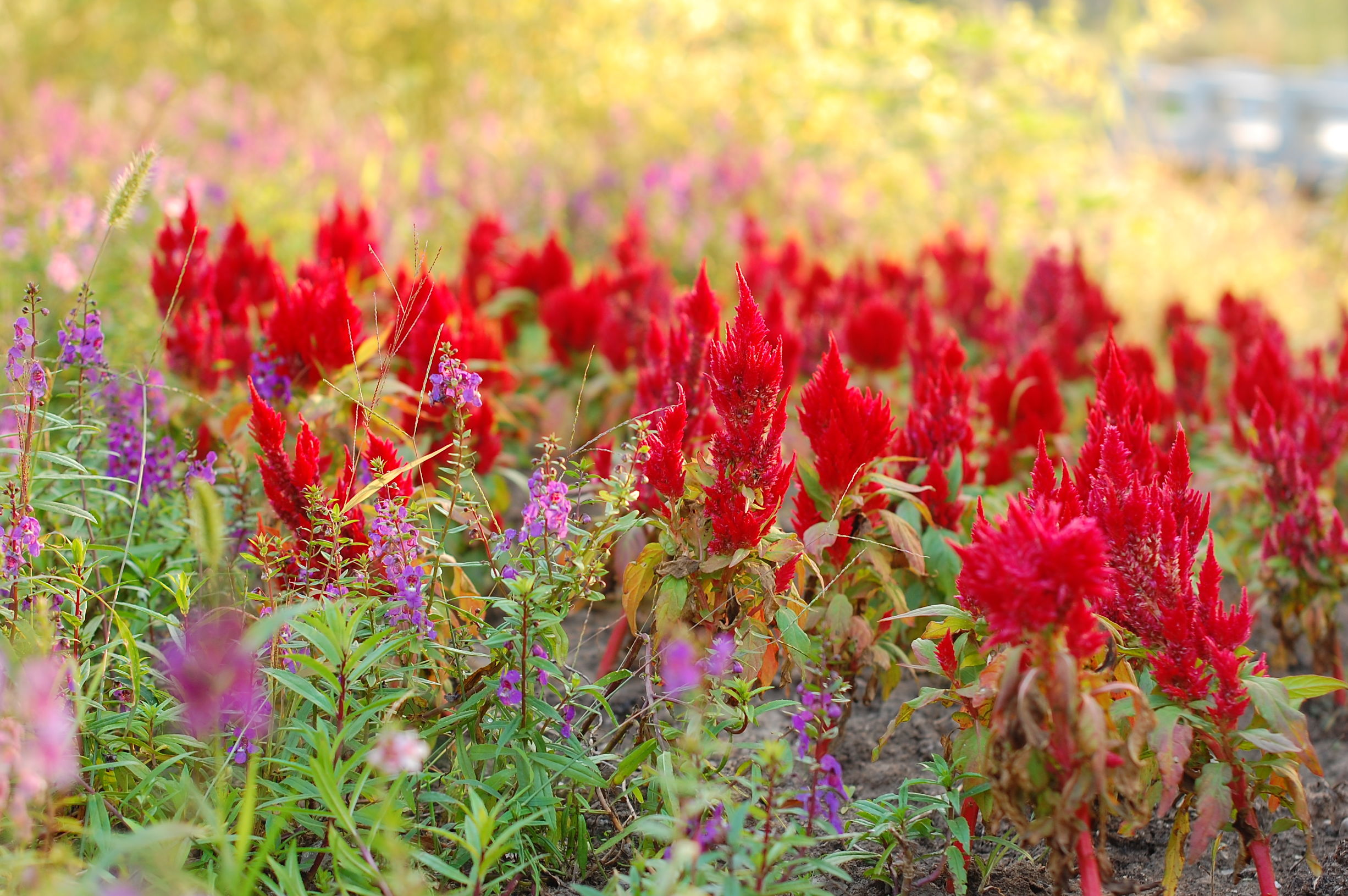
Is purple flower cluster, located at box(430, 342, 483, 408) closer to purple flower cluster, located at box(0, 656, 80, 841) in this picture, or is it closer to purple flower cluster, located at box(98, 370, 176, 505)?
purple flower cluster, located at box(0, 656, 80, 841)

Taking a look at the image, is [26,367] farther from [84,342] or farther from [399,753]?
[399,753]

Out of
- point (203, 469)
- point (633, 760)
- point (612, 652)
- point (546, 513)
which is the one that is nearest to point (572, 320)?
point (612, 652)

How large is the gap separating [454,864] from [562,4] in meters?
9.58

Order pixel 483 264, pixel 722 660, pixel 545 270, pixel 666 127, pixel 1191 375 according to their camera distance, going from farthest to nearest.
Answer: pixel 666 127, pixel 483 264, pixel 545 270, pixel 1191 375, pixel 722 660

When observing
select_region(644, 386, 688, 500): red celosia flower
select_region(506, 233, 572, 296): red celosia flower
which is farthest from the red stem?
select_region(506, 233, 572, 296): red celosia flower

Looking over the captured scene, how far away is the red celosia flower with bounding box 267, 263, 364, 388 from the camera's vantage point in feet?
8.64

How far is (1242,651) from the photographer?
182 centimetres

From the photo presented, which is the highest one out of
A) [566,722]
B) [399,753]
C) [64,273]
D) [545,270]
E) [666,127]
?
[666,127]

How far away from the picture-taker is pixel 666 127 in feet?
31.4

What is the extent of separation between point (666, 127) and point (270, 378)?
24.2ft

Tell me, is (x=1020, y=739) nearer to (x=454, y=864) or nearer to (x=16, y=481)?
(x=454, y=864)

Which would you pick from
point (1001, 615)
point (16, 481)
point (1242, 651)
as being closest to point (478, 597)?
point (1001, 615)

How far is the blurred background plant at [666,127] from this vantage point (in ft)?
23.4

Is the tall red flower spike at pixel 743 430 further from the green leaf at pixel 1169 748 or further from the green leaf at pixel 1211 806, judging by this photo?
the green leaf at pixel 1211 806
